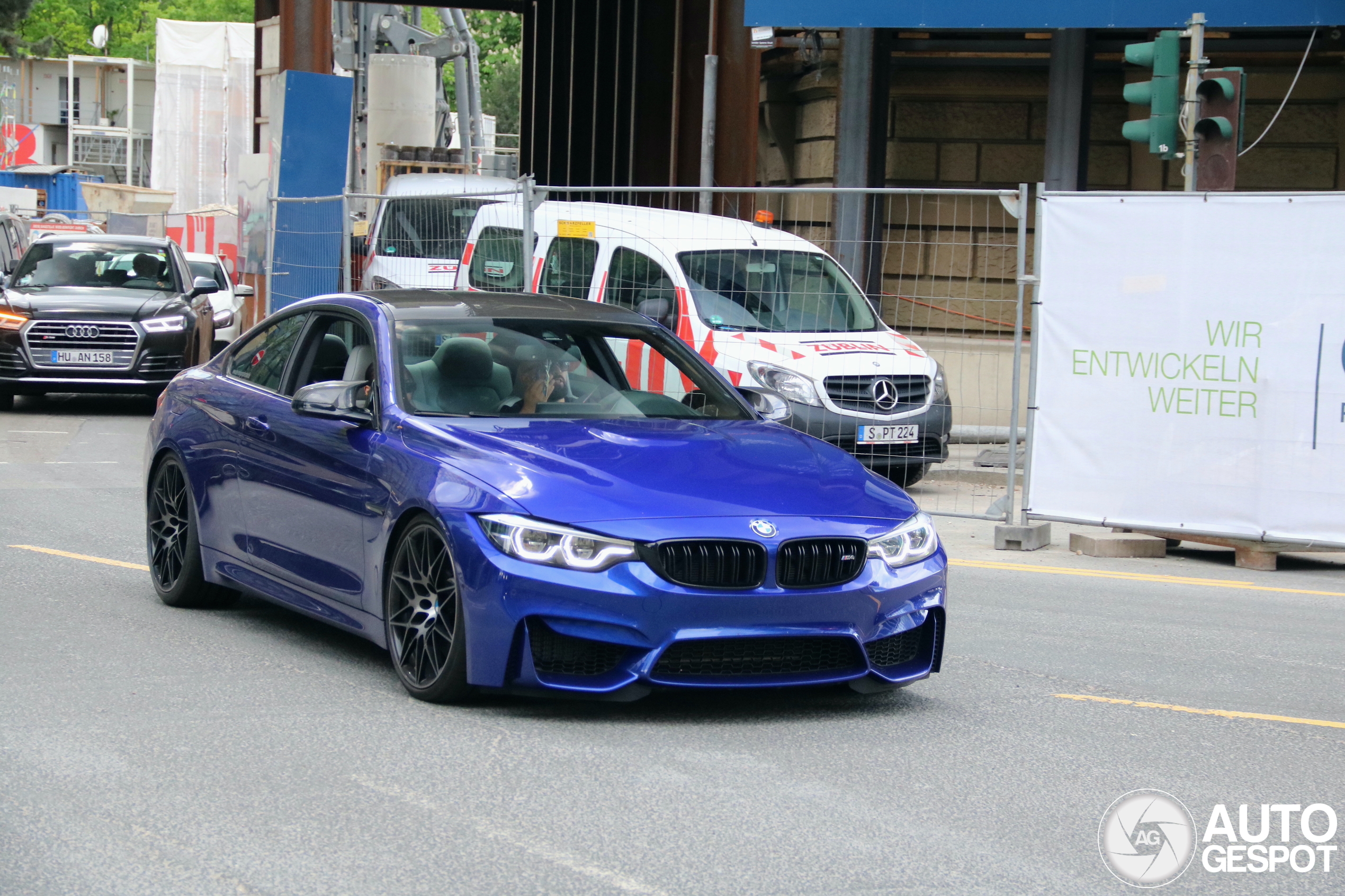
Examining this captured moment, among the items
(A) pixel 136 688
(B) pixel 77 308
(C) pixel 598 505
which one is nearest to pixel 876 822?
(C) pixel 598 505

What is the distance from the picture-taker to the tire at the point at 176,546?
7664mm

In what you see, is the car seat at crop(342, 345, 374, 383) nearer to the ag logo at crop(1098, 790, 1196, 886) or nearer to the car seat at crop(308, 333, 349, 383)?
the car seat at crop(308, 333, 349, 383)

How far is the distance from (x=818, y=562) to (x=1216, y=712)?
171 cm

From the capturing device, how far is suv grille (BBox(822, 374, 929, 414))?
12633mm

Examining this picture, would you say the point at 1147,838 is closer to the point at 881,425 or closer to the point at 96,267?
the point at 881,425

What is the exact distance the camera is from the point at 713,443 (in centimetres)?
637

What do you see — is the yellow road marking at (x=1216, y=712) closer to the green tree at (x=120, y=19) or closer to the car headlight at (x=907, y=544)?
the car headlight at (x=907, y=544)

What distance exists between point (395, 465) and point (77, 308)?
504 inches

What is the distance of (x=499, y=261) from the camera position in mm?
13859

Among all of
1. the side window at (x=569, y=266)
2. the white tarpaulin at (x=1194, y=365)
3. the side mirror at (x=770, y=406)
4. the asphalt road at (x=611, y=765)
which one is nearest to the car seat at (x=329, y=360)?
the asphalt road at (x=611, y=765)

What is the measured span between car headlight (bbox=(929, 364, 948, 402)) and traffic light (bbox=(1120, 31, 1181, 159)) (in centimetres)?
221

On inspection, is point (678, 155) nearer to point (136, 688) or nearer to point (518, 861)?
point (136, 688)

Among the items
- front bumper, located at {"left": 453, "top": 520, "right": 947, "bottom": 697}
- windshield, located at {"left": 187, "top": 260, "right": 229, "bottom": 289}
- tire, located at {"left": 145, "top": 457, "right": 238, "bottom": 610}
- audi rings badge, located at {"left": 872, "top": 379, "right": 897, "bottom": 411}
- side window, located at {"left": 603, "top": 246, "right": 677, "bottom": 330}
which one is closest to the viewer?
front bumper, located at {"left": 453, "top": 520, "right": 947, "bottom": 697}

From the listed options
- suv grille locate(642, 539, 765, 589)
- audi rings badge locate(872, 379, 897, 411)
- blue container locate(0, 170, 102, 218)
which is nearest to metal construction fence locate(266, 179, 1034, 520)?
audi rings badge locate(872, 379, 897, 411)
